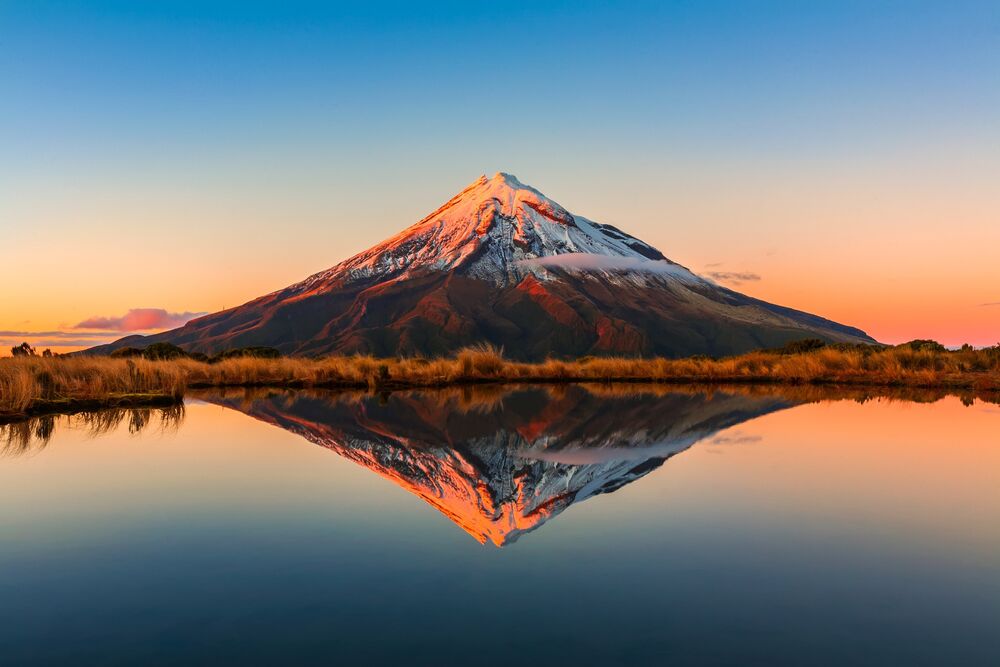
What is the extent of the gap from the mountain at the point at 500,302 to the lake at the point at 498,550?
116 metres

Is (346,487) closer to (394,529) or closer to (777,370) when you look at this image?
(394,529)

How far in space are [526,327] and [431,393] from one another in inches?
4947

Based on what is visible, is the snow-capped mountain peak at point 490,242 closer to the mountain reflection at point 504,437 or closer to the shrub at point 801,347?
the shrub at point 801,347

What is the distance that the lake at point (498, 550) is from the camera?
11.2 ft

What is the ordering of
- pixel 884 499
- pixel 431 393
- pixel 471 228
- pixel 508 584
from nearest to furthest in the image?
pixel 508 584, pixel 884 499, pixel 431 393, pixel 471 228

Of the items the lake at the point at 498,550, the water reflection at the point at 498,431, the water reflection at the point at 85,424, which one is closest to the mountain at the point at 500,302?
the water reflection at the point at 498,431

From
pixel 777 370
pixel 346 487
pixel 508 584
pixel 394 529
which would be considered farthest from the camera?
pixel 777 370

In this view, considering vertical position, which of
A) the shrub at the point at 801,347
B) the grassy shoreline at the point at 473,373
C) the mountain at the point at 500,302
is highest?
the mountain at the point at 500,302

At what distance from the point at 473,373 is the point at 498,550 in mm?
20131

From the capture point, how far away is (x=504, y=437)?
10883mm

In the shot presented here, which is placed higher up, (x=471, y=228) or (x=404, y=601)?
(x=471, y=228)

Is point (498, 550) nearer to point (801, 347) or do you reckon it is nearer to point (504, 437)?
point (504, 437)

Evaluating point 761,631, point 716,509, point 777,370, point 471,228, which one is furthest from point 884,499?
point 471,228

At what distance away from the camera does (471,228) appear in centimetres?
17925
